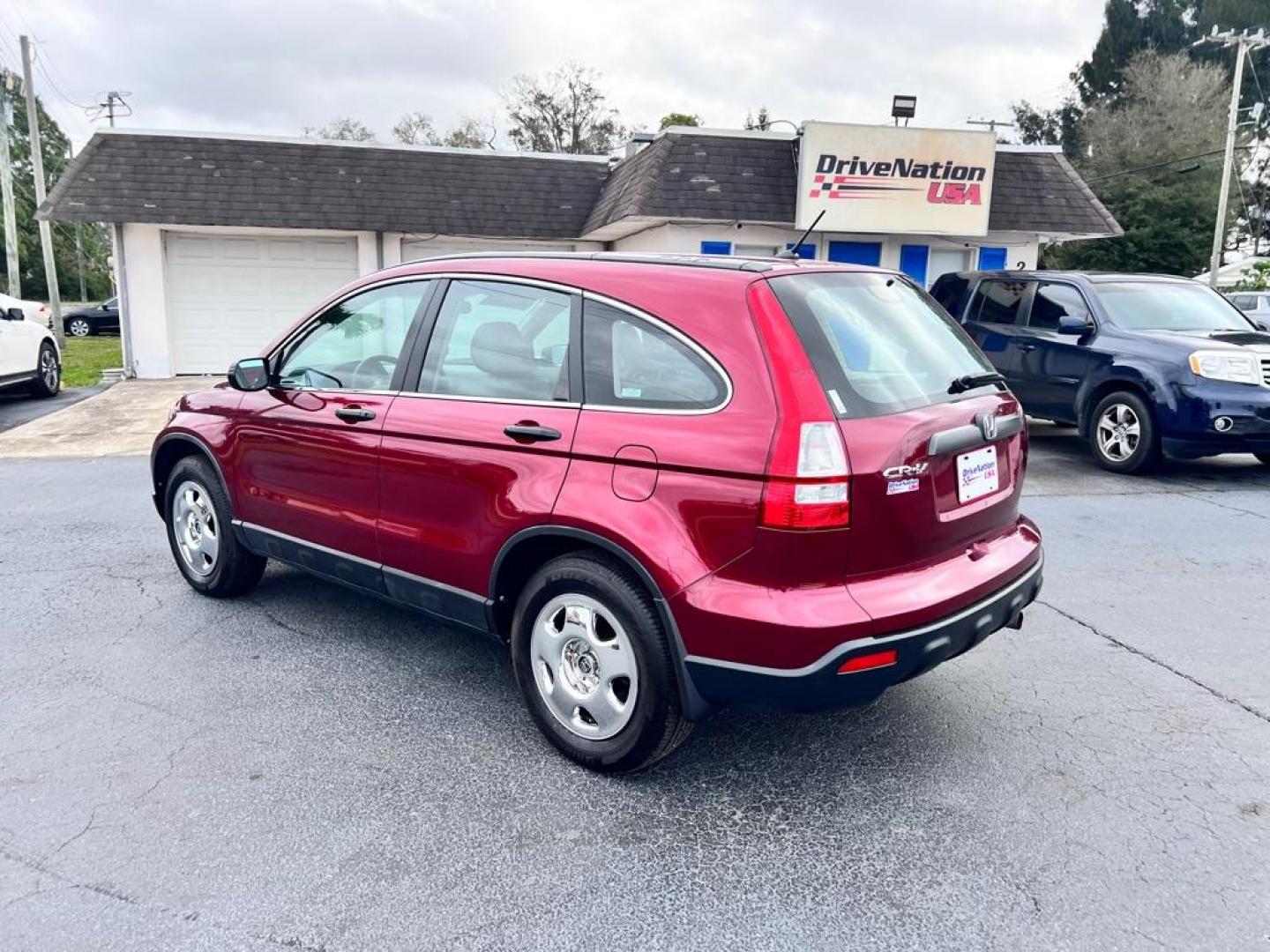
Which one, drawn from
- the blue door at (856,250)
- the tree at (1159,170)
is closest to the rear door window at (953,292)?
the blue door at (856,250)

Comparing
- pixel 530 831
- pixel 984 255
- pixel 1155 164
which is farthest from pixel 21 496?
pixel 1155 164

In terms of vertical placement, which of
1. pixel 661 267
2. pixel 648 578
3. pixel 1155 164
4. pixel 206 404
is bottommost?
pixel 648 578

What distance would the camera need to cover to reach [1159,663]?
13.8 ft

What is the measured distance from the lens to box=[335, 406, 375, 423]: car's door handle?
3824mm

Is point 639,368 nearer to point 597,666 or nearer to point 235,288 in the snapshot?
point 597,666

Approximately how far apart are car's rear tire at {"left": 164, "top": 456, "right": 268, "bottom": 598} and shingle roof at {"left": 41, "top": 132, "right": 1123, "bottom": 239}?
10017mm

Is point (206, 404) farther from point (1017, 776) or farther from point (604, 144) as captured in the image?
point (604, 144)

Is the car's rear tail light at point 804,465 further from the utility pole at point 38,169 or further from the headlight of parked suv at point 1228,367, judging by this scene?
the utility pole at point 38,169

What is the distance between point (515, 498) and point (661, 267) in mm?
957

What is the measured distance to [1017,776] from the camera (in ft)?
10.5

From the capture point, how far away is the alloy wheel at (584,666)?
3.04 meters

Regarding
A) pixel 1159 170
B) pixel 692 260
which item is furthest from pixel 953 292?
pixel 1159 170

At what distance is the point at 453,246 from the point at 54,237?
48.6m

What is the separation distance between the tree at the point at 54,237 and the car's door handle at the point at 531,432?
55.5 m
